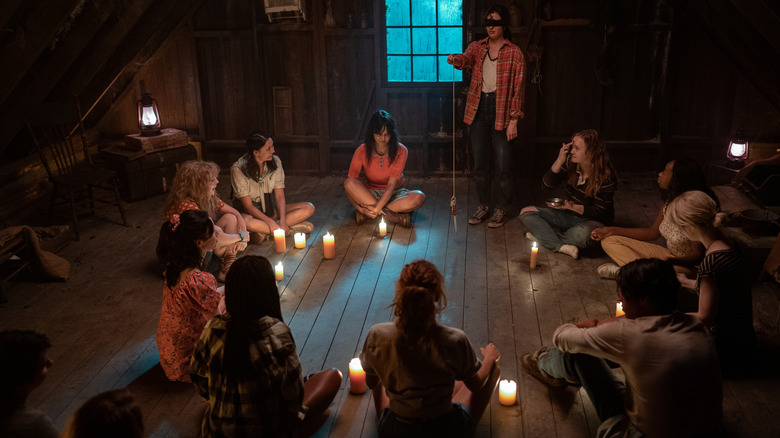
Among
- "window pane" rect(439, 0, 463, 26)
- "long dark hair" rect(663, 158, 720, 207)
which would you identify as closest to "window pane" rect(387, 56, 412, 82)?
"window pane" rect(439, 0, 463, 26)

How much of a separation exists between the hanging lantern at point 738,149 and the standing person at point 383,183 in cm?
287

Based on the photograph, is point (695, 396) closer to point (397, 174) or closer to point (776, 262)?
point (776, 262)

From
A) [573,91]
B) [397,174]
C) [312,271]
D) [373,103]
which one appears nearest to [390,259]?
[312,271]

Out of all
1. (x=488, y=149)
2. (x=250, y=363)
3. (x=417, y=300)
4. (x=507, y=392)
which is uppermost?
(x=488, y=149)

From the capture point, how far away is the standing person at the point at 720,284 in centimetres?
307

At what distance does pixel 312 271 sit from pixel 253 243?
735 millimetres

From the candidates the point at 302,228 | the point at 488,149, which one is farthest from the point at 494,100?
the point at 302,228

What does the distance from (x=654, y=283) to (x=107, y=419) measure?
1.90m

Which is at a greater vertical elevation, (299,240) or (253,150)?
(253,150)

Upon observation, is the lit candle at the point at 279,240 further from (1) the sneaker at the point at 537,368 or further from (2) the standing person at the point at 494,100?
(1) the sneaker at the point at 537,368

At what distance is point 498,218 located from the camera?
5520mm

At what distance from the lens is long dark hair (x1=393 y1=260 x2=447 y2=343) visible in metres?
2.33

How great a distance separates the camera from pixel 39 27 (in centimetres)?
429

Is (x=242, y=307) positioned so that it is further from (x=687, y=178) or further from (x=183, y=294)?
(x=687, y=178)
